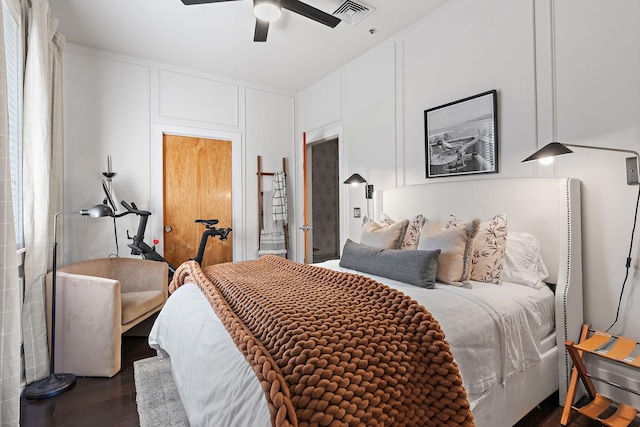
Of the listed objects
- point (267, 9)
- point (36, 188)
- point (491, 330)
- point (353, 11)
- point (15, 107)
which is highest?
point (353, 11)

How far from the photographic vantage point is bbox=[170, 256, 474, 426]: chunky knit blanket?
909mm

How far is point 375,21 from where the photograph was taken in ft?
9.76

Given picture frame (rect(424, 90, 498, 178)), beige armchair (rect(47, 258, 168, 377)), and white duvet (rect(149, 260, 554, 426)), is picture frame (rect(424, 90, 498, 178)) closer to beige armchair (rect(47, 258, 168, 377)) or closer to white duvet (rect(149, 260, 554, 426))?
white duvet (rect(149, 260, 554, 426))

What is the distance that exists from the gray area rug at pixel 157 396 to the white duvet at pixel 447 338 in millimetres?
262

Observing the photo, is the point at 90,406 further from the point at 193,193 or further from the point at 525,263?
the point at 525,263

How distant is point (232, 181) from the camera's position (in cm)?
430

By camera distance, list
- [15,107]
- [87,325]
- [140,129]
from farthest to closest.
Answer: [140,129] → [87,325] → [15,107]

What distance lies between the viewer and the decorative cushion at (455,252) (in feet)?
6.39

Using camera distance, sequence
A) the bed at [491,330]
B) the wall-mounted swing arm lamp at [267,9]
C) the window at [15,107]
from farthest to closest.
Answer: the wall-mounted swing arm lamp at [267,9]
the window at [15,107]
the bed at [491,330]

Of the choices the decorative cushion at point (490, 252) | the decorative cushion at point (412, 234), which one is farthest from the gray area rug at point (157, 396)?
the decorative cushion at point (490, 252)

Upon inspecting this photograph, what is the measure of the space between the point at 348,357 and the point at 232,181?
142 inches

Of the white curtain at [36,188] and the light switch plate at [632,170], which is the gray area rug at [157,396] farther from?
the light switch plate at [632,170]

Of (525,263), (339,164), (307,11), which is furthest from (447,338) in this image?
(339,164)

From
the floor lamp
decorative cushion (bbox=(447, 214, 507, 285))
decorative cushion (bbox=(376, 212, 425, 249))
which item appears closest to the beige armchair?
the floor lamp
